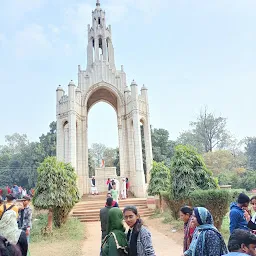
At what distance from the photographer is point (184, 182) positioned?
31.7ft

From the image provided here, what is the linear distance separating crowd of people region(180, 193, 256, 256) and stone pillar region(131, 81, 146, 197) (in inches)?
579

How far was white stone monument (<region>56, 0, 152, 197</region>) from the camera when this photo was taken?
19.6 m

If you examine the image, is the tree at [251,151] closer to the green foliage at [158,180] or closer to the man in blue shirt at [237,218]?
the green foliage at [158,180]

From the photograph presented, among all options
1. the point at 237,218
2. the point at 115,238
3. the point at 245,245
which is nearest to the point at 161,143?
the point at 237,218

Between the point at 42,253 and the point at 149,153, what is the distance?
13.9m

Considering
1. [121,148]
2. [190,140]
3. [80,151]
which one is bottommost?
[80,151]

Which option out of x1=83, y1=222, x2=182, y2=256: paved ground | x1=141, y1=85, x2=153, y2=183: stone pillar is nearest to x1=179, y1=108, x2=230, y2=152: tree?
x1=141, y1=85, x2=153, y2=183: stone pillar

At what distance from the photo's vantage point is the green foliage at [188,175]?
31.7ft

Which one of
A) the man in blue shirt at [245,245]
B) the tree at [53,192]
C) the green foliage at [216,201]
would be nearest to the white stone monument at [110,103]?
the tree at [53,192]

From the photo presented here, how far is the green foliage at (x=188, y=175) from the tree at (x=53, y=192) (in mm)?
4386

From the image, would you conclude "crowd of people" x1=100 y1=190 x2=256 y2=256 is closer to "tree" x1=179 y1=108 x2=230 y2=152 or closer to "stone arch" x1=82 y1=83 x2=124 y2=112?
"stone arch" x1=82 y1=83 x2=124 y2=112

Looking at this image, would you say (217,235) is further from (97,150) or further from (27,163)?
(97,150)

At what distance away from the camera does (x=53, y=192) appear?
9.81 m

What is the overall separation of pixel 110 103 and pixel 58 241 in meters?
17.0
